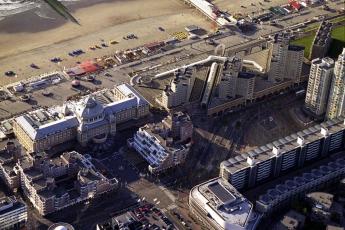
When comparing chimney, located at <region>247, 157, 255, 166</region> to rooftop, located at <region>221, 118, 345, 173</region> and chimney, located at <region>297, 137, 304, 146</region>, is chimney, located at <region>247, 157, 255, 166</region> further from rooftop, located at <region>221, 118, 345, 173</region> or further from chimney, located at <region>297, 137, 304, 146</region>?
chimney, located at <region>297, 137, 304, 146</region>

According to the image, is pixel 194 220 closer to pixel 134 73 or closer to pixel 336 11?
pixel 134 73

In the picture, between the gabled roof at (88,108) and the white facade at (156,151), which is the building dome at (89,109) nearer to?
the gabled roof at (88,108)

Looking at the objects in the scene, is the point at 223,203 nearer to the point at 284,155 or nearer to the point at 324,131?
the point at 284,155

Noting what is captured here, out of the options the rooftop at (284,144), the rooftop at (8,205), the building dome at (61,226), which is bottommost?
the building dome at (61,226)

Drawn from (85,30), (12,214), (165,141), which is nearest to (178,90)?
(165,141)

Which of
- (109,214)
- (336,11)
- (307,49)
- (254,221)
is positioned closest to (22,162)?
(109,214)

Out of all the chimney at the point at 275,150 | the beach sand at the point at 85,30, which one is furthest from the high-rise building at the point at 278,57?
the beach sand at the point at 85,30
